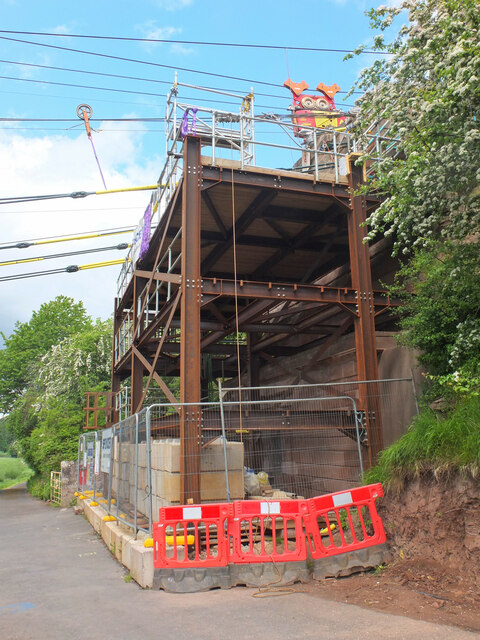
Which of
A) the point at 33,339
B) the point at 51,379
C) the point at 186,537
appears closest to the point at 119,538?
the point at 186,537

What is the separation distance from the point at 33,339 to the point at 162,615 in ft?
145

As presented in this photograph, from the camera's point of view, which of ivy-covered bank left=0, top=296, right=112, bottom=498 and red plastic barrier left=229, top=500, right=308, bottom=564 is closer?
red plastic barrier left=229, top=500, right=308, bottom=564

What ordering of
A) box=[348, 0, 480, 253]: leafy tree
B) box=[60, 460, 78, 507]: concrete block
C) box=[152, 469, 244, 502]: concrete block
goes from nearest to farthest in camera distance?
box=[348, 0, 480, 253]: leafy tree, box=[152, 469, 244, 502]: concrete block, box=[60, 460, 78, 507]: concrete block

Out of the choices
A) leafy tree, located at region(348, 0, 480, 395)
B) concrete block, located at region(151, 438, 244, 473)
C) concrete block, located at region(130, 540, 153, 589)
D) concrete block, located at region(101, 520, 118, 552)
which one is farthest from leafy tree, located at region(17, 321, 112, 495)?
leafy tree, located at region(348, 0, 480, 395)

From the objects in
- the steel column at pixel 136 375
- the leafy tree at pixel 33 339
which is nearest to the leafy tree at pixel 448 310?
the steel column at pixel 136 375

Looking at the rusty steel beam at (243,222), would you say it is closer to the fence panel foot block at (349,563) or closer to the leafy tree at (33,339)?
the fence panel foot block at (349,563)

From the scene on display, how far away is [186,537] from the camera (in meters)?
6.57

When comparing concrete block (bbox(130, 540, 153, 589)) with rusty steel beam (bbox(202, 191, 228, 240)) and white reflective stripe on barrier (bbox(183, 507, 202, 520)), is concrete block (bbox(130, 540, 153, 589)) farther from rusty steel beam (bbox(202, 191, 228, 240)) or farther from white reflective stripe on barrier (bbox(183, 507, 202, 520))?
rusty steel beam (bbox(202, 191, 228, 240))

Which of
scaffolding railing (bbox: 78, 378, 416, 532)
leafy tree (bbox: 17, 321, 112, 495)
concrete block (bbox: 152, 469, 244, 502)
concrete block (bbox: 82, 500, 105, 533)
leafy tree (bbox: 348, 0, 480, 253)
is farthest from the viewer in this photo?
leafy tree (bbox: 17, 321, 112, 495)

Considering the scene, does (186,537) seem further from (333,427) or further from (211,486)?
(333,427)

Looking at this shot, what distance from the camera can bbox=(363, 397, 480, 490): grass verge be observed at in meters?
6.43

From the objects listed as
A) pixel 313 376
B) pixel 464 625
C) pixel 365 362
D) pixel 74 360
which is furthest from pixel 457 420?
pixel 74 360

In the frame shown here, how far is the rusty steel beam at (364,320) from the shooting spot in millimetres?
10914

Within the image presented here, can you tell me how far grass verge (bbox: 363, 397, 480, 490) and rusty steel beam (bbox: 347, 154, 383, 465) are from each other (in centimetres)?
300
